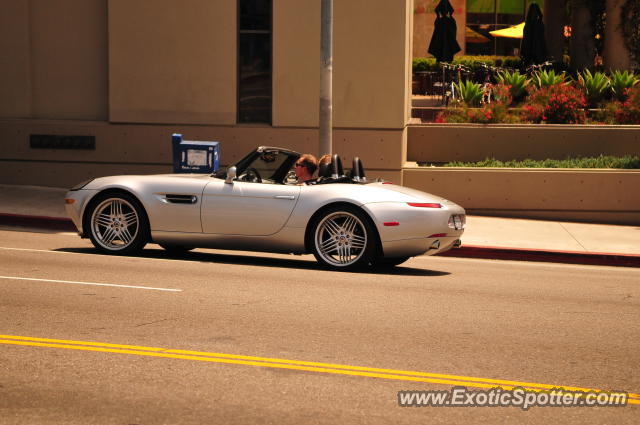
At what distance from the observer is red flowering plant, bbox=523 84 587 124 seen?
20500 millimetres

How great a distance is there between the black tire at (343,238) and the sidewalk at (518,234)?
3.56 m

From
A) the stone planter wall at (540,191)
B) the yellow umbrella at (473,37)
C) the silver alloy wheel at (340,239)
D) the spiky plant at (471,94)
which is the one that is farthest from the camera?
the yellow umbrella at (473,37)

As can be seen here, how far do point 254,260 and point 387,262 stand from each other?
5.27 feet

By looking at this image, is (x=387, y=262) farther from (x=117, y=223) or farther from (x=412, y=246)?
(x=117, y=223)

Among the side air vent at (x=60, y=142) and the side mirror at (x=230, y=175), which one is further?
the side air vent at (x=60, y=142)

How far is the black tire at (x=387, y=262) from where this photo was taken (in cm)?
1109

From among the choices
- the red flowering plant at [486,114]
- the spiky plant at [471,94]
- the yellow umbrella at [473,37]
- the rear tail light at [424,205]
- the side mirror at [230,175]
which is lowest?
the rear tail light at [424,205]

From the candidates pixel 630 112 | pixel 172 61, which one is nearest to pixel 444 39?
pixel 630 112

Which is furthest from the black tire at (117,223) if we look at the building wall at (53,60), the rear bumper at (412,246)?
the building wall at (53,60)

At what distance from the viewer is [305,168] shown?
11.5 m

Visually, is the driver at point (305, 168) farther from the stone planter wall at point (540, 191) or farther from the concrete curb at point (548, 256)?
the stone planter wall at point (540, 191)

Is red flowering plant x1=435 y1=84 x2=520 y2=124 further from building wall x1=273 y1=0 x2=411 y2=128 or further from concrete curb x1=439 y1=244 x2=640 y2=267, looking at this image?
concrete curb x1=439 y1=244 x2=640 y2=267

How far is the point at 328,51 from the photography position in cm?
1505

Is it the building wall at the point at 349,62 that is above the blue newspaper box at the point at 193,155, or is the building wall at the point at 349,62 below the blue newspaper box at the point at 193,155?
above
